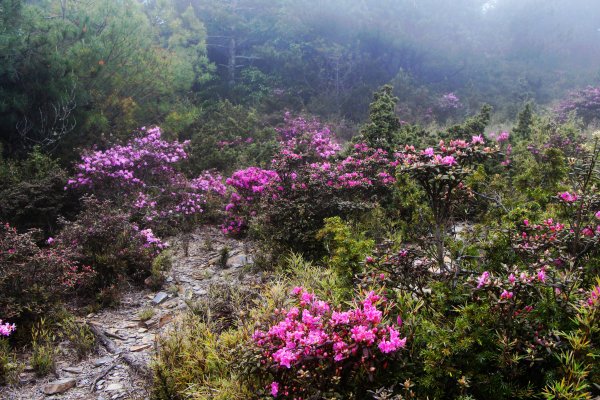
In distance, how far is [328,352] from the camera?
2479 millimetres

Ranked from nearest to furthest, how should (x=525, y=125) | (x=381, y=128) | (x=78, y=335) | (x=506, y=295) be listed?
(x=506, y=295), (x=78, y=335), (x=381, y=128), (x=525, y=125)

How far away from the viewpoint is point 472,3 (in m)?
24.1

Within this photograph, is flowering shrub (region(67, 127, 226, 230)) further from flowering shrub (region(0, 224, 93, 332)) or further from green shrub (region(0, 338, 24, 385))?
green shrub (region(0, 338, 24, 385))

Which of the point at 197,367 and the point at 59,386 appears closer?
the point at 197,367

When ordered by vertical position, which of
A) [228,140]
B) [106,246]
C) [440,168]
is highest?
[440,168]

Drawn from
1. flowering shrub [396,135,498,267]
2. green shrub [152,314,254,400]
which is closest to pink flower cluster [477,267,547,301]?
flowering shrub [396,135,498,267]

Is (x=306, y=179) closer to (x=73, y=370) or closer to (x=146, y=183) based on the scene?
(x=73, y=370)

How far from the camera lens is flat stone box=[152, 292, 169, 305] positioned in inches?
209

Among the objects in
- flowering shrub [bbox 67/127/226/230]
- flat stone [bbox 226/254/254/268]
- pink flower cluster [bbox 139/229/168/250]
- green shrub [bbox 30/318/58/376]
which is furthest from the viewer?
flowering shrub [bbox 67/127/226/230]

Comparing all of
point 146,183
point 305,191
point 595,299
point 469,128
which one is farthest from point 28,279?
point 469,128

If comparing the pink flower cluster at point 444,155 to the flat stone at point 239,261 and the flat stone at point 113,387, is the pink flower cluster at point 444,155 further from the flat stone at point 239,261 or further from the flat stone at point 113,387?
the flat stone at point 239,261

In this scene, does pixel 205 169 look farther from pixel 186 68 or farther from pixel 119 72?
pixel 186 68

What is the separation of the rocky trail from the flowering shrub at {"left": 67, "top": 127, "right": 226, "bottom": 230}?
0.82 m

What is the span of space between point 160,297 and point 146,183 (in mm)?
3707
